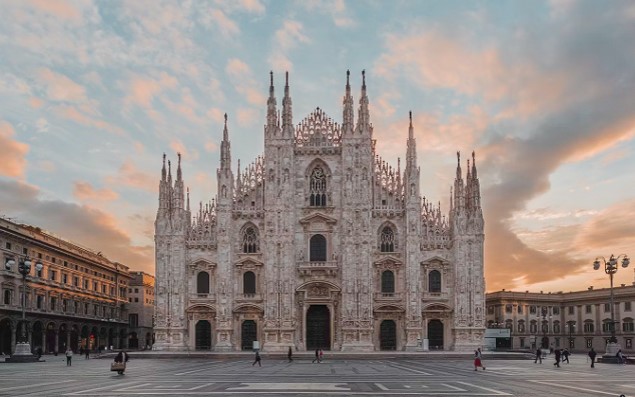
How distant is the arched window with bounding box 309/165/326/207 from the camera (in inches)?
2803

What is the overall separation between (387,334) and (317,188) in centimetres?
1615

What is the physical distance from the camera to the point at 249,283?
70.1 m

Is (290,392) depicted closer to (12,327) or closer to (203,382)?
(203,382)

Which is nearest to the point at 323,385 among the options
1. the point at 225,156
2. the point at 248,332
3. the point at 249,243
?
the point at 248,332

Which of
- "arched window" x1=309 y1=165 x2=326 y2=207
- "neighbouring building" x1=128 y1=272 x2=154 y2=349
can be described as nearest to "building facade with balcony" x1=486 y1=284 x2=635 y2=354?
"arched window" x1=309 y1=165 x2=326 y2=207

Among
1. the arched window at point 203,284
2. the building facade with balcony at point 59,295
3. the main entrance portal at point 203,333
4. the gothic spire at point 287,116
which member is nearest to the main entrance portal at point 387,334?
the main entrance portal at point 203,333

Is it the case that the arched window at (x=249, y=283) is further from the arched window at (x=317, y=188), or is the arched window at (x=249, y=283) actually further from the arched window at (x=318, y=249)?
the arched window at (x=317, y=188)

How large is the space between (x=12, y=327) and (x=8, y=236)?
29.6ft

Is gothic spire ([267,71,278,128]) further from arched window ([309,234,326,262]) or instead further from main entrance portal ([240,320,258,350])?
main entrance portal ([240,320,258,350])

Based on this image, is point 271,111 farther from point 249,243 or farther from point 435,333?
point 435,333

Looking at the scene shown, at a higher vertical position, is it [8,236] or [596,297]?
[8,236]

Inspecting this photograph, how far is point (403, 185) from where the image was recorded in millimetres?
70812

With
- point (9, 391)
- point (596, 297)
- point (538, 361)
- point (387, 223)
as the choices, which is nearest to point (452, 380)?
point (9, 391)

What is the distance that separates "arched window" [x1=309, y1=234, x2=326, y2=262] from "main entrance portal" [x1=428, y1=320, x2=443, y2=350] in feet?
40.9
